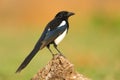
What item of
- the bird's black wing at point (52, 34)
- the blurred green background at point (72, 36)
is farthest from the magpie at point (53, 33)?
the blurred green background at point (72, 36)

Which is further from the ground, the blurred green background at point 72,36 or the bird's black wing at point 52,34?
the blurred green background at point 72,36

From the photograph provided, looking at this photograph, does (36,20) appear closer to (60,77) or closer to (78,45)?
(78,45)

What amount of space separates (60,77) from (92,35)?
12.8 m

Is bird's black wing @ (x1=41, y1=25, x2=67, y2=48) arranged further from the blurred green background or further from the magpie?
the blurred green background

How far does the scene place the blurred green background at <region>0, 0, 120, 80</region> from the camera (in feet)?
59.8

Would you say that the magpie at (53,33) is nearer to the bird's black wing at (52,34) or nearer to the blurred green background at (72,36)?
the bird's black wing at (52,34)

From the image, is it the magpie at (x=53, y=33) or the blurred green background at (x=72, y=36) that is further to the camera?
the blurred green background at (x=72, y=36)

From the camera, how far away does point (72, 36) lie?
24469 mm

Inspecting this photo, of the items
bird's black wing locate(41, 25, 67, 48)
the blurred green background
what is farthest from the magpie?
the blurred green background

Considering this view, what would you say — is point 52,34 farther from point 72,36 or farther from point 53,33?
point 72,36

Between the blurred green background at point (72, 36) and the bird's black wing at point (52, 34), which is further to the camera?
the blurred green background at point (72, 36)

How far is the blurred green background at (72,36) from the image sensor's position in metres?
18.2

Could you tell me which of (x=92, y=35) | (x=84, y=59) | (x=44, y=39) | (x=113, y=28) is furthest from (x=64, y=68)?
(x=113, y=28)

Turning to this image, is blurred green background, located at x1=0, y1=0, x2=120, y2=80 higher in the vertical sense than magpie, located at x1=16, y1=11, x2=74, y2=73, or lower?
higher
